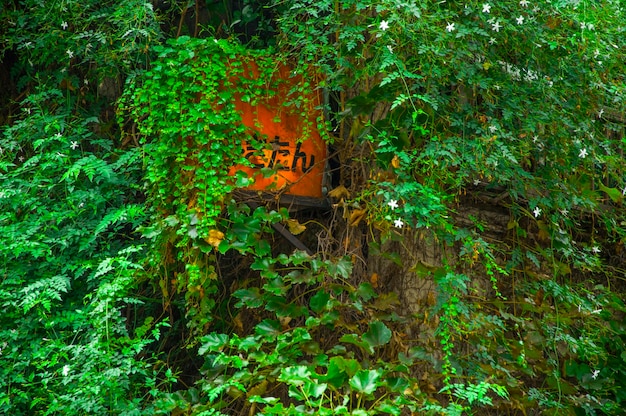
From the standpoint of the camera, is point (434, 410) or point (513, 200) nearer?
point (434, 410)

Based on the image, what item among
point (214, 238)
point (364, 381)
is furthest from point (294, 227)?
point (364, 381)

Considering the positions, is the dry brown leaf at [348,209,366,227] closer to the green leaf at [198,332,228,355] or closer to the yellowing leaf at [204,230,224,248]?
the yellowing leaf at [204,230,224,248]

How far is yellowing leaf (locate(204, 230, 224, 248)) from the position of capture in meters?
4.98

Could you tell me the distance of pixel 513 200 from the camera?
5625mm

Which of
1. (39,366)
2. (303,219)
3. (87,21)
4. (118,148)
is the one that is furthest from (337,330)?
(87,21)

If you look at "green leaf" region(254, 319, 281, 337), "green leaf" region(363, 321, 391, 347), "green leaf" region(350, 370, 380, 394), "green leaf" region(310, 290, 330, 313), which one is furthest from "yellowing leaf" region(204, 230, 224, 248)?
"green leaf" region(350, 370, 380, 394)

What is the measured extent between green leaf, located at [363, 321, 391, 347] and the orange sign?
106 centimetres

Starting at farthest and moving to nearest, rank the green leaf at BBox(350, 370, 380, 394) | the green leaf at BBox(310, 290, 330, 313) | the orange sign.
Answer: the orange sign → the green leaf at BBox(310, 290, 330, 313) → the green leaf at BBox(350, 370, 380, 394)

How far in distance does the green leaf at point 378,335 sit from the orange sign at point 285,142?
3.48ft

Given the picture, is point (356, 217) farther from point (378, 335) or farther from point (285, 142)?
point (378, 335)

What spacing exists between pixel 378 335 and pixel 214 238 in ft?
3.59

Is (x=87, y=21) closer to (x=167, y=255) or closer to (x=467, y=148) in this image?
(x=167, y=255)

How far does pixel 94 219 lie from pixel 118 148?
0.68 m

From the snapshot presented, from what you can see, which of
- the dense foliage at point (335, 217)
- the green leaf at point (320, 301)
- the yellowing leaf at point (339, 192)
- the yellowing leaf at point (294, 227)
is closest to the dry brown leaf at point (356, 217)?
the dense foliage at point (335, 217)
